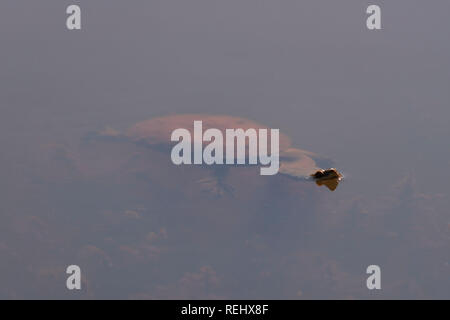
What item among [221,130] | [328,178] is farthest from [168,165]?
[328,178]

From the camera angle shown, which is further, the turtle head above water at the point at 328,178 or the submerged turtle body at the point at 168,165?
the submerged turtle body at the point at 168,165

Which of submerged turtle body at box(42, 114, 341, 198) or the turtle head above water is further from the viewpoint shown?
submerged turtle body at box(42, 114, 341, 198)

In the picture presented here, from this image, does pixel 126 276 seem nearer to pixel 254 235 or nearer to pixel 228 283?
pixel 228 283

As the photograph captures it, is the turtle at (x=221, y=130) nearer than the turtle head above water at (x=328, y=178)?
No

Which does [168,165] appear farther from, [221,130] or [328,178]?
[328,178]

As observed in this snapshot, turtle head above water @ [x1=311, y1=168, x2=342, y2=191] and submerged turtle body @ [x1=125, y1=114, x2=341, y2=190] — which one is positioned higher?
submerged turtle body @ [x1=125, y1=114, x2=341, y2=190]

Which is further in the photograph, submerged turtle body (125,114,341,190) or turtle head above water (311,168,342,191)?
submerged turtle body (125,114,341,190)

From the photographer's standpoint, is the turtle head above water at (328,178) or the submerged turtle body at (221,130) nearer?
the turtle head above water at (328,178)

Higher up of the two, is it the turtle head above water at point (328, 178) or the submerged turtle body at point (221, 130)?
the submerged turtle body at point (221, 130)
